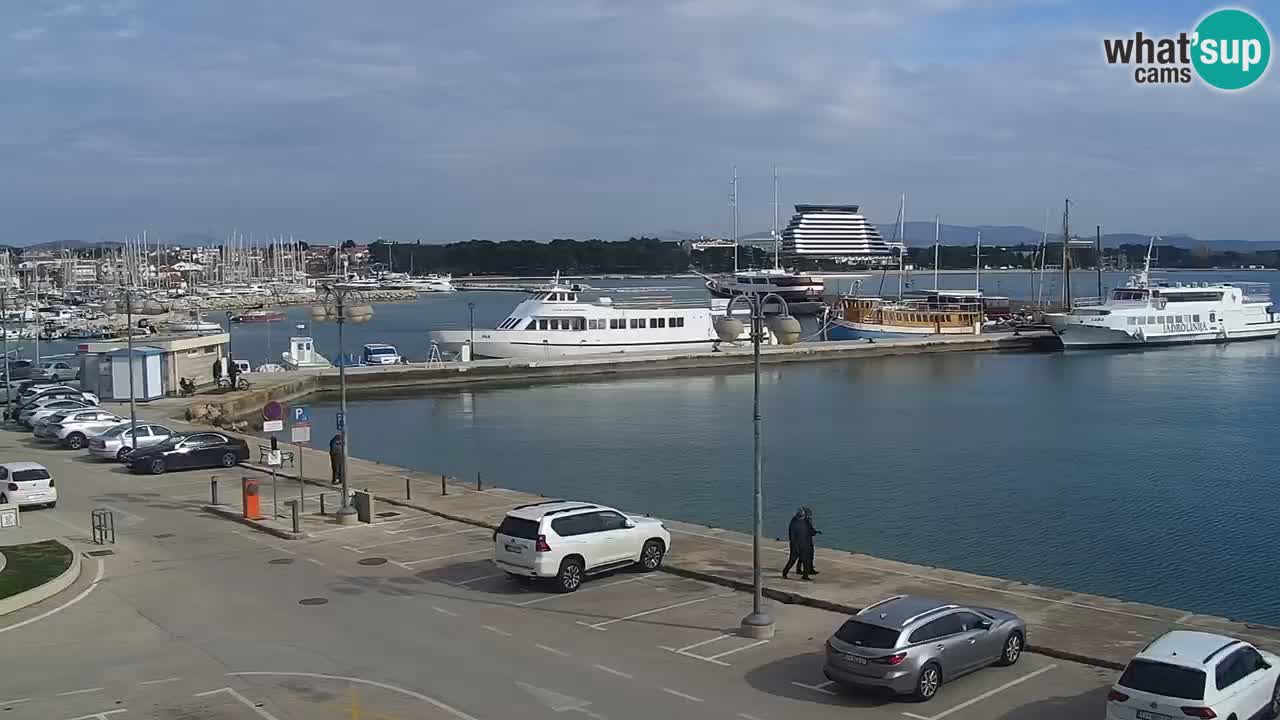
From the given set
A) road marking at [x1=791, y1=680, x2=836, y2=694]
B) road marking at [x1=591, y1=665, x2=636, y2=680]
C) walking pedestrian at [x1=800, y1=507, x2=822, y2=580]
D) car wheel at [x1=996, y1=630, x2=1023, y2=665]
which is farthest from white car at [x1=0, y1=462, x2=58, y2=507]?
car wheel at [x1=996, y1=630, x2=1023, y2=665]

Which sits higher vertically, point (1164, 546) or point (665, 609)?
point (665, 609)

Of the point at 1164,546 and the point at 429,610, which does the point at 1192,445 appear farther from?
the point at 429,610

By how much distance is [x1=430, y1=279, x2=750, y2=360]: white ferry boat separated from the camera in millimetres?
80188

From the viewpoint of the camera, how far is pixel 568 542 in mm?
18672

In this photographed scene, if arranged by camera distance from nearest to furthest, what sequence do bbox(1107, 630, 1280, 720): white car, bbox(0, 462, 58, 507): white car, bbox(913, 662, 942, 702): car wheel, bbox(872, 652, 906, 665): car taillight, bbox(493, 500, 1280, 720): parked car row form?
bbox(1107, 630, 1280, 720): white car < bbox(493, 500, 1280, 720): parked car row < bbox(872, 652, 906, 665): car taillight < bbox(913, 662, 942, 702): car wheel < bbox(0, 462, 58, 507): white car

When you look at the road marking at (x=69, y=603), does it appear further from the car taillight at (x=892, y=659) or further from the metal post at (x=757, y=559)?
the car taillight at (x=892, y=659)

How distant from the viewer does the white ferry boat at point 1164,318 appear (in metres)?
101

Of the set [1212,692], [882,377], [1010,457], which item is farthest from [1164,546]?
[882,377]

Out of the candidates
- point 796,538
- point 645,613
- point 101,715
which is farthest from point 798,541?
point 101,715

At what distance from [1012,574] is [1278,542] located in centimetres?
921

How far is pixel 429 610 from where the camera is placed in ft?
57.5

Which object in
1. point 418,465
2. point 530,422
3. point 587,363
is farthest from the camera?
point 587,363

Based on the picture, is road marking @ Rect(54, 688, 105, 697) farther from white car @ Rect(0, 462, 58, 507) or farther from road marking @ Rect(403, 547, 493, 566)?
white car @ Rect(0, 462, 58, 507)

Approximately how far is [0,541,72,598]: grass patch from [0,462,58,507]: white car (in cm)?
452
